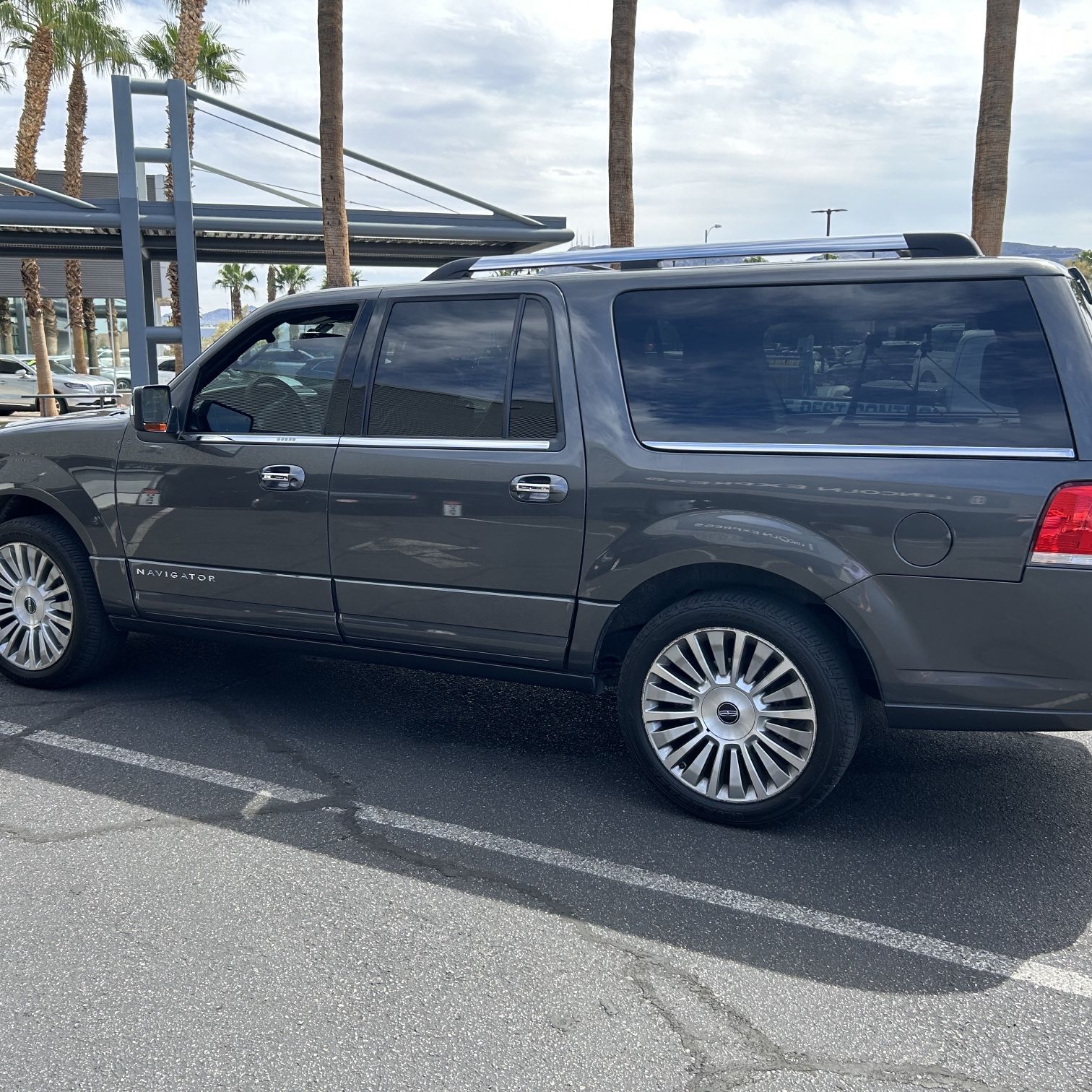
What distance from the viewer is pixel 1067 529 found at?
10.9 ft

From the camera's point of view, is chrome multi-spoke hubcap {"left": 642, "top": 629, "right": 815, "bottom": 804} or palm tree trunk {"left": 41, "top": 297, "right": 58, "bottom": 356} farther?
palm tree trunk {"left": 41, "top": 297, "right": 58, "bottom": 356}

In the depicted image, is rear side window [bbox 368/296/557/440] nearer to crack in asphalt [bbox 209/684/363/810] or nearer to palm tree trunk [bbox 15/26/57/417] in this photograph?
crack in asphalt [bbox 209/684/363/810]

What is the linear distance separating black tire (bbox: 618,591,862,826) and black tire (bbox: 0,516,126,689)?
268 cm

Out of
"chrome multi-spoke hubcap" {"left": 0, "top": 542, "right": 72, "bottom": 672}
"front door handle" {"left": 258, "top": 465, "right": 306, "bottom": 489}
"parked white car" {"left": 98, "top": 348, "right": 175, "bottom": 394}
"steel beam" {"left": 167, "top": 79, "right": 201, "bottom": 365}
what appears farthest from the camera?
"parked white car" {"left": 98, "top": 348, "right": 175, "bottom": 394}

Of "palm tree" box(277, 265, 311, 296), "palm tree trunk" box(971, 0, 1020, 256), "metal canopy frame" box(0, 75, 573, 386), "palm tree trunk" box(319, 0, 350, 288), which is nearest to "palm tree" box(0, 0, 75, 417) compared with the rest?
"metal canopy frame" box(0, 75, 573, 386)

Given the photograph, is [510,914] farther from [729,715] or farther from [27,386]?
[27,386]

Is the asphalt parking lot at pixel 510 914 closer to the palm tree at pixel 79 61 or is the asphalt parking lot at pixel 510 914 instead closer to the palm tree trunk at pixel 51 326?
the palm tree at pixel 79 61

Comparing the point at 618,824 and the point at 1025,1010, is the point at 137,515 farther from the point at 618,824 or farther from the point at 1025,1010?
the point at 1025,1010

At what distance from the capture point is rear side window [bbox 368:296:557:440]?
4.14m

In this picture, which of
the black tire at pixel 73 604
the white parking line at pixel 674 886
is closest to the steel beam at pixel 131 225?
the black tire at pixel 73 604

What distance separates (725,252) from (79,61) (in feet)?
100

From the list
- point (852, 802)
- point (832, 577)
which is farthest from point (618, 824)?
point (832, 577)

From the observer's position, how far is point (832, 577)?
3.62 m

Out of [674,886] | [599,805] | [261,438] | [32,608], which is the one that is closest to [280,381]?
[261,438]
